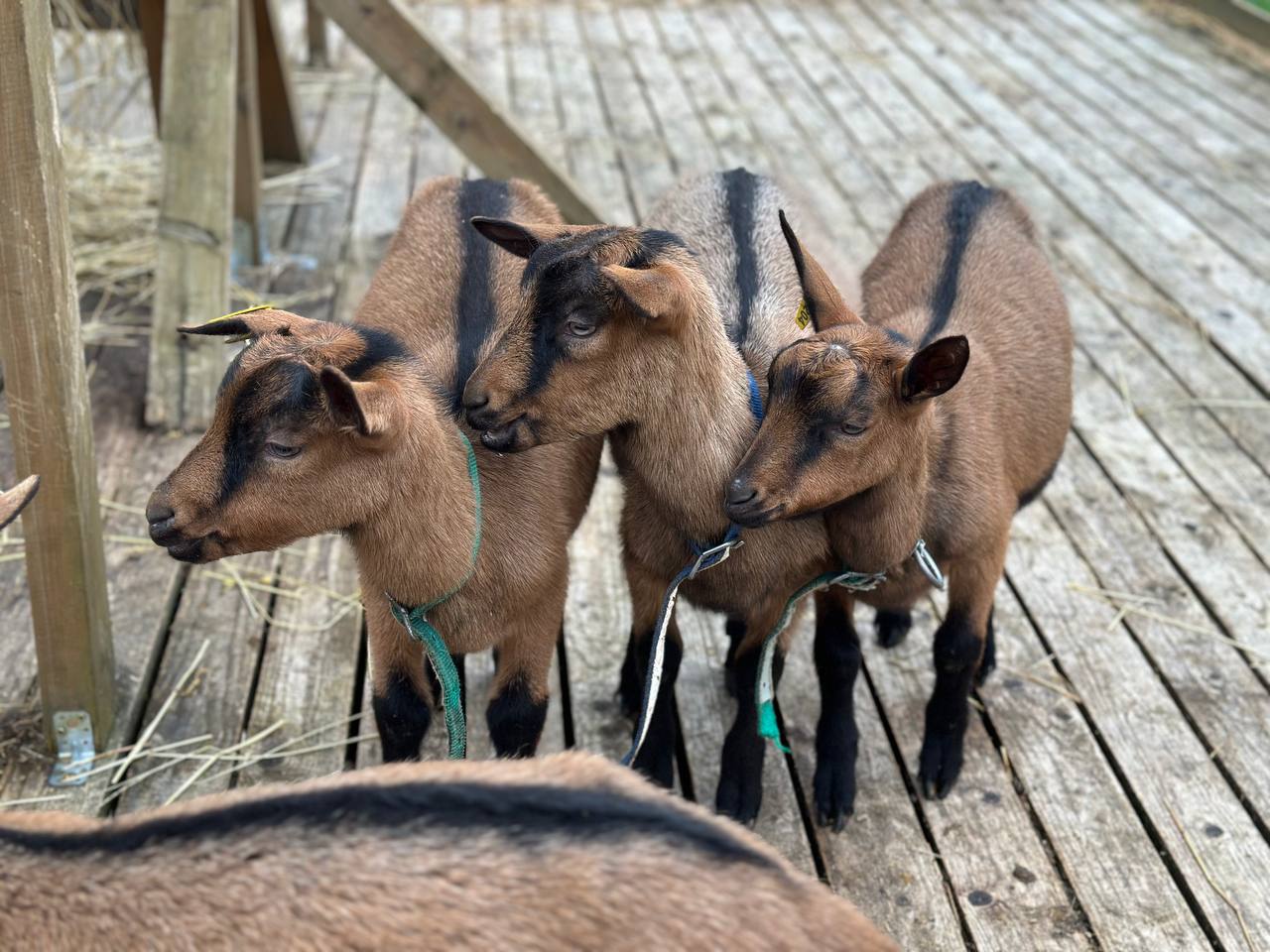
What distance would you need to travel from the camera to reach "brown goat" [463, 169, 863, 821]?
304 cm

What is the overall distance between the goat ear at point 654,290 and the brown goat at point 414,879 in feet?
3.89

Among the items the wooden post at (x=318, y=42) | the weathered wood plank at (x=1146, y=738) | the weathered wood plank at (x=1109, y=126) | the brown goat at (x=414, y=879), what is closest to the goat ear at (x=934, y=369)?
the brown goat at (x=414, y=879)

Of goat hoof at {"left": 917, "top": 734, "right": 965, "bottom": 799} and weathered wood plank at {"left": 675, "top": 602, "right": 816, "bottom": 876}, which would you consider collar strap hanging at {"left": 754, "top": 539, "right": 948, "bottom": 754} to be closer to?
weathered wood plank at {"left": 675, "top": 602, "right": 816, "bottom": 876}

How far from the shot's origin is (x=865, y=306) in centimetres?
440

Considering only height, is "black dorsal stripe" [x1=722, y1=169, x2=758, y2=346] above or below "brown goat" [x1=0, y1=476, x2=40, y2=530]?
below

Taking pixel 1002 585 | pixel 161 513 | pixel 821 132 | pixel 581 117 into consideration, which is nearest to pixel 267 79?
pixel 581 117

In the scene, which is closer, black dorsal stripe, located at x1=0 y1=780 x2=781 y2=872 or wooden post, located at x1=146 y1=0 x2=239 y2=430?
black dorsal stripe, located at x1=0 y1=780 x2=781 y2=872

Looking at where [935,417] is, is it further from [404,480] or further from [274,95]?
[274,95]

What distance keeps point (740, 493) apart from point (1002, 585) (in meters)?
2.18

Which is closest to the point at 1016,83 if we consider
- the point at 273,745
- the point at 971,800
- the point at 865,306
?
the point at 865,306

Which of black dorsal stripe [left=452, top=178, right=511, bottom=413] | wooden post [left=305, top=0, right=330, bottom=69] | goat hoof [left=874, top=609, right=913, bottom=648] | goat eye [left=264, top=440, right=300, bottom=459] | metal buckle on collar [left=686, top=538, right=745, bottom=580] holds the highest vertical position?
goat eye [left=264, top=440, right=300, bottom=459]

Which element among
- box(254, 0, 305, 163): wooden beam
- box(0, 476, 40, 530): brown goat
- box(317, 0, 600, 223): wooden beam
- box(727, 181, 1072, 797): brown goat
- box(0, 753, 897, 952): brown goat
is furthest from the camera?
box(254, 0, 305, 163): wooden beam

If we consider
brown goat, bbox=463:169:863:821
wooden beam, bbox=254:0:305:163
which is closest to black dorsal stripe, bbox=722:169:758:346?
brown goat, bbox=463:169:863:821

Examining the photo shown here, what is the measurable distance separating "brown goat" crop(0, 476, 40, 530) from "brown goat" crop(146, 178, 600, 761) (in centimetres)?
34
